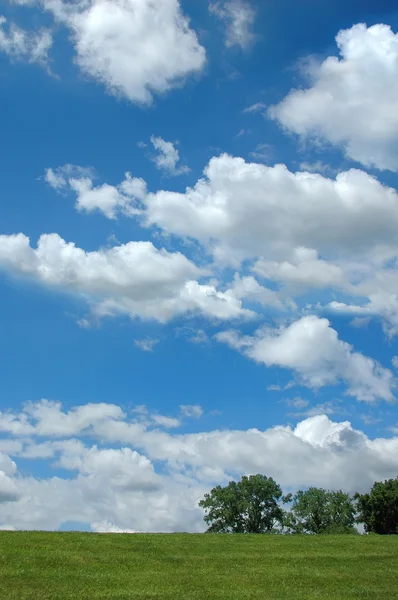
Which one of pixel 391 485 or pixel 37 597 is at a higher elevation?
pixel 391 485

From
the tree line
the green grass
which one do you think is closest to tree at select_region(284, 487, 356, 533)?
the tree line

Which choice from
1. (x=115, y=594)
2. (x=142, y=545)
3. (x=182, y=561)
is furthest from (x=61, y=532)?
(x=115, y=594)

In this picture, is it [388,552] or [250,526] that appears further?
[250,526]

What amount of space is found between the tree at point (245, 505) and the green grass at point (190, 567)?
2031 inches

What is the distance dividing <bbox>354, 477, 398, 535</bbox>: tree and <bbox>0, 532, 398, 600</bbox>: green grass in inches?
2046

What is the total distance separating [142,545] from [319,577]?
10.8 m

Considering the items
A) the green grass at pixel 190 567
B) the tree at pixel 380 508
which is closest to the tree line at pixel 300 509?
the tree at pixel 380 508

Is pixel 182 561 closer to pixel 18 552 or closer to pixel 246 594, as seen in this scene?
pixel 246 594

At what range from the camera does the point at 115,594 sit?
Result: 78.9 feet

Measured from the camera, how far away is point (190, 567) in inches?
1170

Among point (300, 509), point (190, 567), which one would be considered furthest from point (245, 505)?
point (190, 567)

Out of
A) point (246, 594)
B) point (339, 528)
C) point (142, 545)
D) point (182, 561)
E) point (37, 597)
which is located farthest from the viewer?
point (339, 528)

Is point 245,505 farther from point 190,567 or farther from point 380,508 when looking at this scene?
point 190,567

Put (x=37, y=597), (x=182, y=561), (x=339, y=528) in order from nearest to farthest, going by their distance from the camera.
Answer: (x=37, y=597) < (x=182, y=561) < (x=339, y=528)
